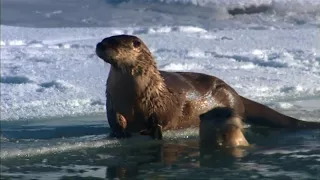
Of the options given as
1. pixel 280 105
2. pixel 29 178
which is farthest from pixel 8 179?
pixel 280 105

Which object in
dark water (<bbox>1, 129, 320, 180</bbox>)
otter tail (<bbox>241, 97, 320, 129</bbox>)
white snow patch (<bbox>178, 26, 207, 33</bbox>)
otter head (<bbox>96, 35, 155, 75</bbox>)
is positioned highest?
white snow patch (<bbox>178, 26, 207, 33</bbox>)

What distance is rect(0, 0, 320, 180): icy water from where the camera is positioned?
380 centimetres

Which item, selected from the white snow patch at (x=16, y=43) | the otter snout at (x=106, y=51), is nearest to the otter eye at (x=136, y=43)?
the otter snout at (x=106, y=51)

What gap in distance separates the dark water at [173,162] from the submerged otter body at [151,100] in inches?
7.2

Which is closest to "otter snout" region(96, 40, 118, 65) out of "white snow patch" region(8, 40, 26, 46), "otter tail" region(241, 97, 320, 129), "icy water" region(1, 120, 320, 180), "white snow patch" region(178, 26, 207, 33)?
"icy water" region(1, 120, 320, 180)

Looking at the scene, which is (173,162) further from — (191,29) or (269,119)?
(191,29)

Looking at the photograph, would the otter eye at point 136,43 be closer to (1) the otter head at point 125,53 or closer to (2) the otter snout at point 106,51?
(1) the otter head at point 125,53

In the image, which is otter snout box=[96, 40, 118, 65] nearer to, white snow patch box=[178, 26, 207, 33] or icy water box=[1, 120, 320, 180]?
icy water box=[1, 120, 320, 180]

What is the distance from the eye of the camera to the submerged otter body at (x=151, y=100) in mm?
4523

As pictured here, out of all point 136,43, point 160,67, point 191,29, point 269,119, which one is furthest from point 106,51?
point 191,29

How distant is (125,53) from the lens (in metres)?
4.68

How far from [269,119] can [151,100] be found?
0.82 meters

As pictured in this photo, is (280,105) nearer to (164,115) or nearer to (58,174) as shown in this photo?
(164,115)

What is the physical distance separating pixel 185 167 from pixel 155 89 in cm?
117
